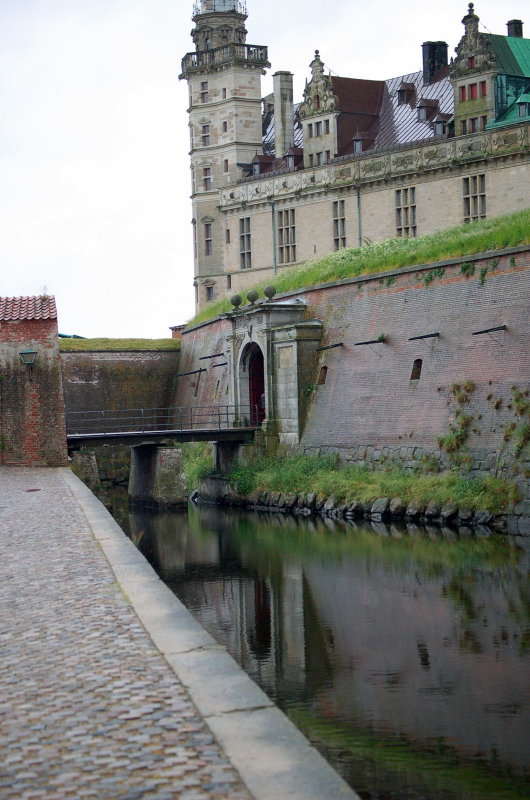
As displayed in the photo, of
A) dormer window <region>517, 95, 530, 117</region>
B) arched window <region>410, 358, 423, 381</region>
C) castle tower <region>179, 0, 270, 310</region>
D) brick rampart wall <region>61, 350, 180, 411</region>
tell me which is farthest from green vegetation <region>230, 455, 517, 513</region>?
castle tower <region>179, 0, 270, 310</region>

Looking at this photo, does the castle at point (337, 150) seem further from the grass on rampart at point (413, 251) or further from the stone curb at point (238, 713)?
the stone curb at point (238, 713)

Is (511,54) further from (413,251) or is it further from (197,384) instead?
(197,384)

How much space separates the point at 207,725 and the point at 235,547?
18.2 meters

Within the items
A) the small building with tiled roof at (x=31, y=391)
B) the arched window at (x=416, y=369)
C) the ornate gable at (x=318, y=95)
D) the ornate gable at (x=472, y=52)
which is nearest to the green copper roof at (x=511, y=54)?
the ornate gable at (x=472, y=52)

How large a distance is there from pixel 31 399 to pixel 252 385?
1276 centimetres

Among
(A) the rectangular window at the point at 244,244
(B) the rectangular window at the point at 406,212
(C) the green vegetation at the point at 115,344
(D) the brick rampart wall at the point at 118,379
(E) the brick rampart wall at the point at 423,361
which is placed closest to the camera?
(E) the brick rampart wall at the point at 423,361

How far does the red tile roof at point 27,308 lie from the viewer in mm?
28734

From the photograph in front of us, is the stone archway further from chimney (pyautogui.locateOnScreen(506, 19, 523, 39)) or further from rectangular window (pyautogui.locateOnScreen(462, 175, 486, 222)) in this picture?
chimney (pyautogui.locateOnScreen(506, 19, 523, 39))

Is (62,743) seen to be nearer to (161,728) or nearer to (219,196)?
(161,728)

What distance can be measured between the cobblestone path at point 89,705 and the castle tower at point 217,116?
149 ft

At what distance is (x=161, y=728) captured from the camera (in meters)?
6.65

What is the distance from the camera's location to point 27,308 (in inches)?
1157

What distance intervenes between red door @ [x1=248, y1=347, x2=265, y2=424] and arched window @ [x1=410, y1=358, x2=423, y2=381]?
891 centimetres

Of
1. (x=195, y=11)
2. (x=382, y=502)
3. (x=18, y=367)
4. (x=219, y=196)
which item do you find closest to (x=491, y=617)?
(x=382, y=502)
